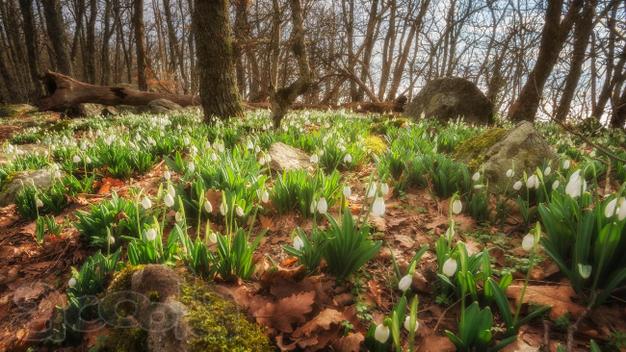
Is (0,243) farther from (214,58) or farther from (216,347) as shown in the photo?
(214,58)

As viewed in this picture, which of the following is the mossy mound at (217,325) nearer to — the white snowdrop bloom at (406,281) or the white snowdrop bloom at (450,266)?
the white snowdrop bloom at (406,281)

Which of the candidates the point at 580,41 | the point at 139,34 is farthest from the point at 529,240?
the point at 139,34

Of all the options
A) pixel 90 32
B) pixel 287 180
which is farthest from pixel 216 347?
pixel 90 32

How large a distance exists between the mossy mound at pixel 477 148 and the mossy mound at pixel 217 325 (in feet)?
8.96

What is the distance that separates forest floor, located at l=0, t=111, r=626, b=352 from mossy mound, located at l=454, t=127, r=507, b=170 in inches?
15.6

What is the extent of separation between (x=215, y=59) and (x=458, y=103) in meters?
6.04

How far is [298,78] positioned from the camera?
16.9ft

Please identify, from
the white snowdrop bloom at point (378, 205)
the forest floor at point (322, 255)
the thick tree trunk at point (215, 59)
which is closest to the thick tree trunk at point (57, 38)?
the thick tree trunk at point (215, 59)

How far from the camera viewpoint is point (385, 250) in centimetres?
212

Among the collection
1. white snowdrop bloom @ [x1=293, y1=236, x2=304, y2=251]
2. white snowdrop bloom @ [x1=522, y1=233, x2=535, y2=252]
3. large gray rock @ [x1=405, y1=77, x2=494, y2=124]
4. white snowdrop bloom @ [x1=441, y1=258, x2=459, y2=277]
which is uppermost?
large gray rock @ [x1=405, y1=77, x2=494, y2=124]

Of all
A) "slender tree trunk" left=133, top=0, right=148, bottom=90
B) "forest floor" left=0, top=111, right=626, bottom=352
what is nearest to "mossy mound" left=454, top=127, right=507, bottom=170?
"forest floor" left=0, top=111, right=626, bottom=352

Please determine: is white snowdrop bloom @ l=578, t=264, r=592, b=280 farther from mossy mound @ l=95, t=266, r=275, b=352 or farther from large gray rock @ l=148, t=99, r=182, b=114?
large gray rock @ l=148, t=99, r=182, b=114

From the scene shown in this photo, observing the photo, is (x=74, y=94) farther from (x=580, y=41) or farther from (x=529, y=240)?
(x=580, y=41)

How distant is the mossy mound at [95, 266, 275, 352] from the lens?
119 cm
